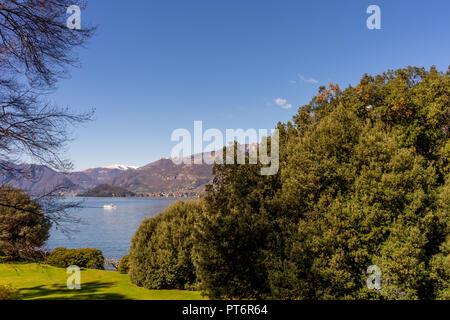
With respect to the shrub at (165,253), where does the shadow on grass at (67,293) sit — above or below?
below

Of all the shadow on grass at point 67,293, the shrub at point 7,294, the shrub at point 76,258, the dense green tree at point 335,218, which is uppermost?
the dense green tree at point 335,218

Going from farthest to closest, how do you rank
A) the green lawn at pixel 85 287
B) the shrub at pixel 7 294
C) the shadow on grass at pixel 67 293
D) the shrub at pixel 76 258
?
the shrub at pixel 76 258 < the green lawn at pixel 85 287 < the shadow on grass at pixel 67 293 < the shrub at pixel 7 294

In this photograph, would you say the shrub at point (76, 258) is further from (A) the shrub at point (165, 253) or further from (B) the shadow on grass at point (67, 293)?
(A) the shrub at point (165, 253)

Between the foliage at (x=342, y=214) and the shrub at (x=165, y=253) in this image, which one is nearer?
the foliage at (x=342, y=214)

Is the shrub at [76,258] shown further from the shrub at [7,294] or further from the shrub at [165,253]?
the shrub at [7,294]

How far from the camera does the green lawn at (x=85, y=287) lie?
52.0 feet

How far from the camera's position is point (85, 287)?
59.2ft

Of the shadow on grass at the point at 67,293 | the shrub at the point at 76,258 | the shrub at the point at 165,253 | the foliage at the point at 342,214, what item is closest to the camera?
the foliage at the point at 342,214

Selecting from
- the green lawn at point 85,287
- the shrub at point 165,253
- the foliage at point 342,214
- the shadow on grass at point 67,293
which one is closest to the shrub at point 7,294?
the green lawn at point 85,287

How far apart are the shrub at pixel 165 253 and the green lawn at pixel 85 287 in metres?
0.71

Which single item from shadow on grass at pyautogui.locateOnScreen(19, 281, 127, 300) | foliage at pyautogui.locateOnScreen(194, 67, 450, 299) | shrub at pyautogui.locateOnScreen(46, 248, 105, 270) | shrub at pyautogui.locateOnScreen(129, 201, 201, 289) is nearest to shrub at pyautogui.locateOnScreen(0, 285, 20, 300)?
shadow on grass at pyautogui.locateOnScreen(19, 281, 127, 300)

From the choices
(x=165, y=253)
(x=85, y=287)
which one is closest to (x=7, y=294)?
(x=85, y=287)

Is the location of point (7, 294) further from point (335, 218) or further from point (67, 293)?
point (335, 218)

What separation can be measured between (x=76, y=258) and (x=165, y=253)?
46.6ft
